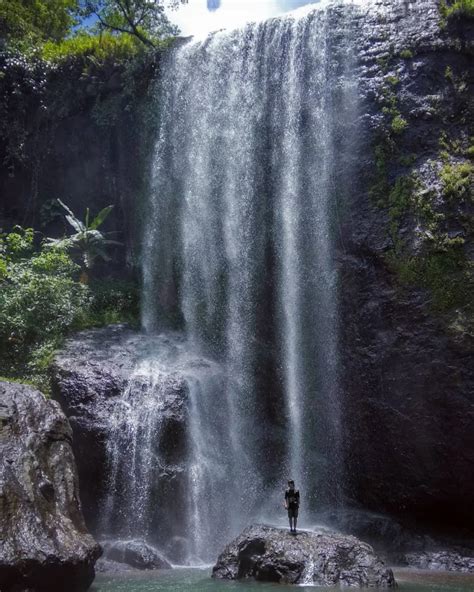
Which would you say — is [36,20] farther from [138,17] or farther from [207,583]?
[207,583]

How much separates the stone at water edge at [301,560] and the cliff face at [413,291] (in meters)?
4.52

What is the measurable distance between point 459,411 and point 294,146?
372 inches

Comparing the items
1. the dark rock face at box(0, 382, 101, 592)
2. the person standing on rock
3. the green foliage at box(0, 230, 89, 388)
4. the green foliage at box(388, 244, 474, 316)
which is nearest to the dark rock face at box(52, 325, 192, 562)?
the green foliage at box(0, 230, 89, 388)

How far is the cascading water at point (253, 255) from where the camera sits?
15.8 metres

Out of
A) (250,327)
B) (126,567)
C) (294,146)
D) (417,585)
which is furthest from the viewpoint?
(294,146)

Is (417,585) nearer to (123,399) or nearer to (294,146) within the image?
(123,399)

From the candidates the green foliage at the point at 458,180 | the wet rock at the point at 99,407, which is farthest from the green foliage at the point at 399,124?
the wet rock at the point at 99,407

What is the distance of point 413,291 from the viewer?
1596 centimetres

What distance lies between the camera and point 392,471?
1556 cm

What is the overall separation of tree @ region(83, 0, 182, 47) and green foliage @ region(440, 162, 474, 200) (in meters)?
12.7

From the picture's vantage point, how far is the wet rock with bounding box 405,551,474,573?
523 inches

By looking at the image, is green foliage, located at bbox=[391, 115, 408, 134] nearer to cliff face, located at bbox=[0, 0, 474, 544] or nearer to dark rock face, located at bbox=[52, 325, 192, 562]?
cliff face, located at bbox=[0, 0, 474, 544]

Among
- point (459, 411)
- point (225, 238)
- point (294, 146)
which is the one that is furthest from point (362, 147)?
point (459, 411)

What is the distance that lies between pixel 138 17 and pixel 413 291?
690 inches
